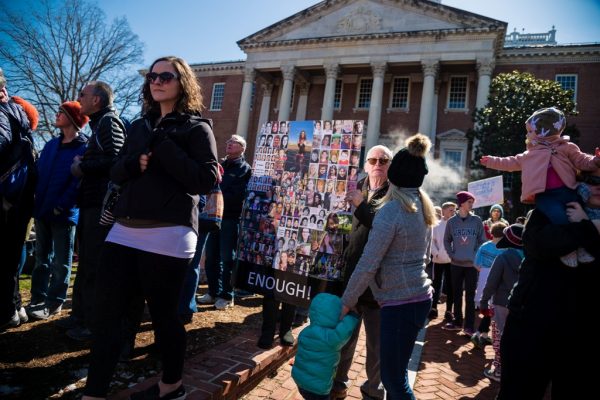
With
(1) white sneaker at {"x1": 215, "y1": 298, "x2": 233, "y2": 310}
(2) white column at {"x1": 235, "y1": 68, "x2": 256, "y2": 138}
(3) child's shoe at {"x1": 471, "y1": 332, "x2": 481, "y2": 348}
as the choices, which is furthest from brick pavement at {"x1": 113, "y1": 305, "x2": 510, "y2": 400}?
(2) white column at {"x1": 235, "y1": 68, "x2": 256, "y2": 138}

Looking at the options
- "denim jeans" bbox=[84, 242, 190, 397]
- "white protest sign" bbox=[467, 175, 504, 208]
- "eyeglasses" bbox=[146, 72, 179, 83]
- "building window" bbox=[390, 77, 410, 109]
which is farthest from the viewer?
"building window" bbox=[390, 77, 410, 109]

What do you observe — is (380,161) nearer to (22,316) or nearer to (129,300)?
(129,300)

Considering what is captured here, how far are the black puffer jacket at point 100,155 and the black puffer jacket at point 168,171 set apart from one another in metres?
0.97

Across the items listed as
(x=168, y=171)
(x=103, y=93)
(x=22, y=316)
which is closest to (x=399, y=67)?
(x=103, y=93)

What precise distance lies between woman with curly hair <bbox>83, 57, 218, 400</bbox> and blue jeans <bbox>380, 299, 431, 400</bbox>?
52.1 inches

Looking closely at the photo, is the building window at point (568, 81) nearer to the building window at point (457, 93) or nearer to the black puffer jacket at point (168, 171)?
the building window at point (457, 93)

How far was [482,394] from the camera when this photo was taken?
3900mm

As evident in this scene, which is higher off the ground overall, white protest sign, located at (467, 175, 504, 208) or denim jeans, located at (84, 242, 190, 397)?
white protest sign, located at (467, 175, 504, 208)

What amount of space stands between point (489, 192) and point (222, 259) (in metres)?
6.14

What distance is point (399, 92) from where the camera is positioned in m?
30.7

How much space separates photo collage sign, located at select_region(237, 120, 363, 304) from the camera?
341 cm

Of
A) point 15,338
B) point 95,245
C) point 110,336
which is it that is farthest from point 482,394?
point 15,338

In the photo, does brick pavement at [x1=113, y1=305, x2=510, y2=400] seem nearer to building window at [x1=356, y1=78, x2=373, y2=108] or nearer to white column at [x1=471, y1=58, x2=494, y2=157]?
white column at [x1=471, y1=58, x2=494, y2=157]

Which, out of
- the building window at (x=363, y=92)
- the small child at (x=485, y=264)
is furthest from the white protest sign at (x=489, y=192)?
the building window at (x=363, y=92)
